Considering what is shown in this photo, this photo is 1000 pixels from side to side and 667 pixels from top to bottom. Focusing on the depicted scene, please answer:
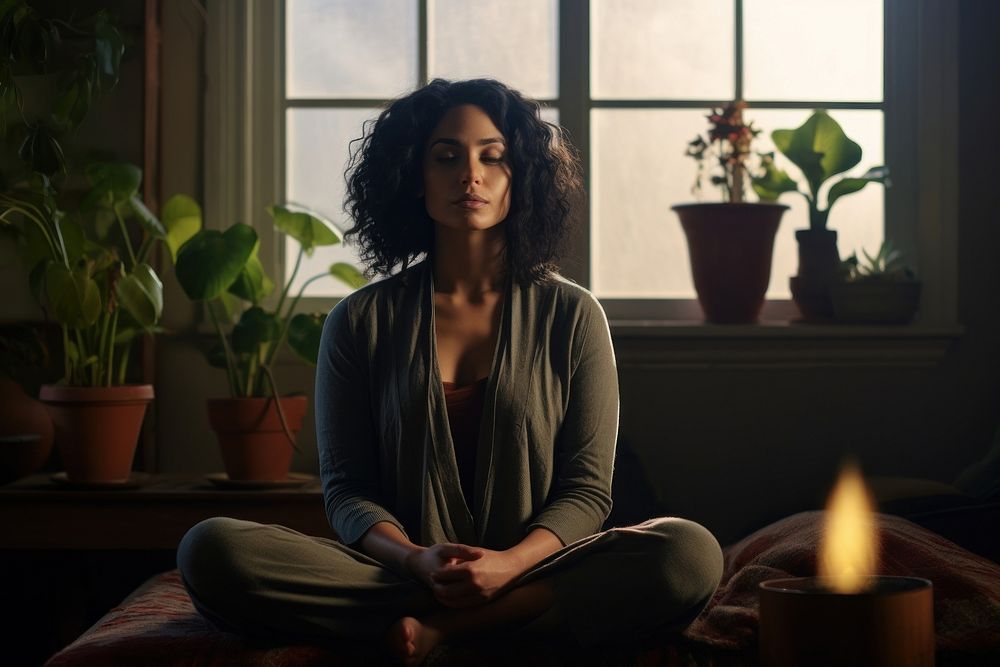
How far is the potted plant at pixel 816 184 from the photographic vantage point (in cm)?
252

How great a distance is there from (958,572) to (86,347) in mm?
1648

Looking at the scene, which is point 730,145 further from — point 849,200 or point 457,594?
point 457,594

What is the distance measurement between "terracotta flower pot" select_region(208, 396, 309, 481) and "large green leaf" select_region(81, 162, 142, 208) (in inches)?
17.1

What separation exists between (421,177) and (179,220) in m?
0.83

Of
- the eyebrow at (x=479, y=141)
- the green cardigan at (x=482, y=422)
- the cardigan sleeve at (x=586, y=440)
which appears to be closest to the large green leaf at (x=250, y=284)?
the green cardigan at (x=482, y=422)

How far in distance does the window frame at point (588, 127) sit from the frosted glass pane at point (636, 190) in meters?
0.04

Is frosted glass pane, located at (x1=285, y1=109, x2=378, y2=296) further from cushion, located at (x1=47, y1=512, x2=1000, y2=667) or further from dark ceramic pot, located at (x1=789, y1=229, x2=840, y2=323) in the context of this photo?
cushion, located at (x1=47, y1=512, x2=1000, y2=667)

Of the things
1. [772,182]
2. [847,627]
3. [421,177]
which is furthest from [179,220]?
[847,627]

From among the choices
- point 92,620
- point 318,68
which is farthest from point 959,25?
point 92,620

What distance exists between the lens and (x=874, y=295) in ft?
8.44

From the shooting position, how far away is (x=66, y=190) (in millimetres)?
2555

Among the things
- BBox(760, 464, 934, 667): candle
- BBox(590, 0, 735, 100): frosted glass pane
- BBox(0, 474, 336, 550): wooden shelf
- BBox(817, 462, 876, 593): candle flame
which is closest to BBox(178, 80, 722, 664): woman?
BBox(817, 462, 876, 593): candle flame

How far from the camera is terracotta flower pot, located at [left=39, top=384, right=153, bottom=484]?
2.19 metres

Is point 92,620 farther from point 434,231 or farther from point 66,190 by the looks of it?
point 434,231
